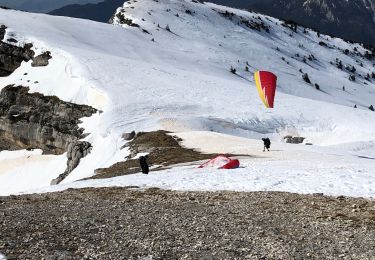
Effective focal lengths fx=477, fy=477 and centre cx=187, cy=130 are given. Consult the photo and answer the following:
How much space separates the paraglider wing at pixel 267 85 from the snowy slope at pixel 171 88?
4.58 meters

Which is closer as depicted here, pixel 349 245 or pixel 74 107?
pixel 349 245

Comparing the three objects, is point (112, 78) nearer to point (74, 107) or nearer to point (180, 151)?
point (74, 107)

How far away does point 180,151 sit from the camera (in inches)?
1516

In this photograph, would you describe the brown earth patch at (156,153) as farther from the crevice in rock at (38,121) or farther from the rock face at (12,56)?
the rock face at (12,56)

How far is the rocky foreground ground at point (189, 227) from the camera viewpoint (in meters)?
13.5

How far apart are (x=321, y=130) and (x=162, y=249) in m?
44.6

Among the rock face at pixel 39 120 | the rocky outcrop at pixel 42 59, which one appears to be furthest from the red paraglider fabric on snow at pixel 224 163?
the rocky outcrop at pixel 42 59

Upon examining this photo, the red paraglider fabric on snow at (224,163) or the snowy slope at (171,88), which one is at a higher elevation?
the snowy slope at (171,88)

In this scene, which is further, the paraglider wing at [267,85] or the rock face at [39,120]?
the rock face at [39,120]

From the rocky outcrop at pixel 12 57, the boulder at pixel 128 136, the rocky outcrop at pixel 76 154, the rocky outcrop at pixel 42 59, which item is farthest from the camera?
the rocky outcrop at pixel 12 57

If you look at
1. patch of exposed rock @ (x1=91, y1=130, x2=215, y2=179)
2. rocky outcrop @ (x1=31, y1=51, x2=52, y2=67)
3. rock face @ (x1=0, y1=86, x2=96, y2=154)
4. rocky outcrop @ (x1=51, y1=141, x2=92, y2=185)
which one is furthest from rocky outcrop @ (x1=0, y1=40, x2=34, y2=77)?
patch of exposed rock @ (x1=91, y1=130, x2=215, y2=179)

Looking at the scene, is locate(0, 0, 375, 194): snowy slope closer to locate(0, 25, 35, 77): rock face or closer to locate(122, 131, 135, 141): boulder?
locate(122, 131, 135, 141): boulder

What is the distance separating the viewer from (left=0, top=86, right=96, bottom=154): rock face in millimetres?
56500

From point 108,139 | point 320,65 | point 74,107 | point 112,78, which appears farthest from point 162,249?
point 320,65
